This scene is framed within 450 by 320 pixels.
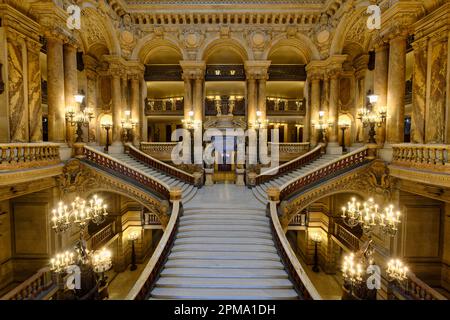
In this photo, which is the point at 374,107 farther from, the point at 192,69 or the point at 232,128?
the point at 192,69

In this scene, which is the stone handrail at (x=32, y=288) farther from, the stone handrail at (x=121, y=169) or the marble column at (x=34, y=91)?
the marble column at (x=34, y=91)

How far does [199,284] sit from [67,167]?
703 cm

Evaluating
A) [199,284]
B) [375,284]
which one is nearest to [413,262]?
[375,284]

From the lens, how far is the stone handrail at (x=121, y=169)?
35.0ft

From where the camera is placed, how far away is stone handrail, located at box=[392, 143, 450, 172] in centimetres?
675

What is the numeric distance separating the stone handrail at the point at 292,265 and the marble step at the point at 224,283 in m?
0.32

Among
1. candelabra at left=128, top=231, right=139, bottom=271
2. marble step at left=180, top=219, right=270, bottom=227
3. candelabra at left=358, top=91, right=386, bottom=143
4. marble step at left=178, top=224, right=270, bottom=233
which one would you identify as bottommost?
candelabra at left=128, top=231, right=139, bottom=271

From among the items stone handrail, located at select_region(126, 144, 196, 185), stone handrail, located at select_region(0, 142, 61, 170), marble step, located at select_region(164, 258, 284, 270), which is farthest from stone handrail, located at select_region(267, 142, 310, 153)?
stone handrail, located at select_region(0, 142, 61, 170)

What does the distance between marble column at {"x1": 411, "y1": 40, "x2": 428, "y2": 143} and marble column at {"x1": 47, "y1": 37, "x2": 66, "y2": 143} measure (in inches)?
566

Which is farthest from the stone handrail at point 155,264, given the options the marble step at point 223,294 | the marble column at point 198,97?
the marble column at point 198,97

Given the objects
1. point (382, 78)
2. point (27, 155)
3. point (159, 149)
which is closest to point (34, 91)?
point (27, 155)

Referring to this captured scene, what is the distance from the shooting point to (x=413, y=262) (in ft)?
30.2

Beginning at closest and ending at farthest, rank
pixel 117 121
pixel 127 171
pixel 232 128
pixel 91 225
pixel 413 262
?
1. pixel 413 262
2. pixel 127 171
3. pixel 91 225
4. pixel 117 121
5. pixel 232 128

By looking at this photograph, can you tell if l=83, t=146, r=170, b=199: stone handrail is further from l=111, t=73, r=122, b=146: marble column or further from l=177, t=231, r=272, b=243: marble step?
l=111, t=73, r=122, b=146: marble column
